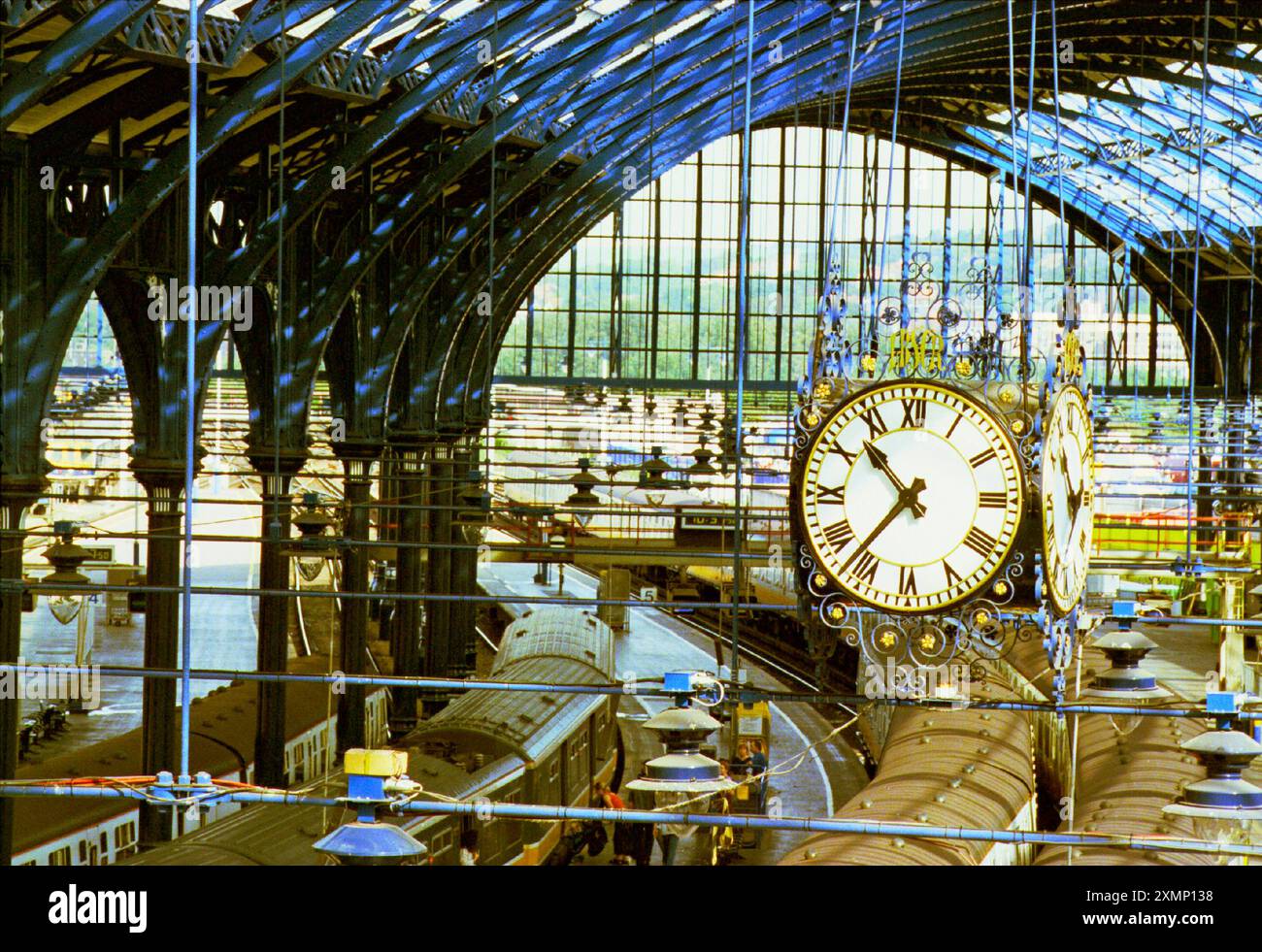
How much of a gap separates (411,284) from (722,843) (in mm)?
8513

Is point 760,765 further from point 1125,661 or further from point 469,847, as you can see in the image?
point 1125,661

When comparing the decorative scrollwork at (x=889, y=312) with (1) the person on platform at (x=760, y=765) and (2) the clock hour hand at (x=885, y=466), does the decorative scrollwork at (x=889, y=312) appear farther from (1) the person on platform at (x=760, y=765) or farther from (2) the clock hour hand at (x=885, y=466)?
(1) the person on platform at (x=760, y=765)

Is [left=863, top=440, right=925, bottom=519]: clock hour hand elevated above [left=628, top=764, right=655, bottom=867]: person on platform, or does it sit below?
above

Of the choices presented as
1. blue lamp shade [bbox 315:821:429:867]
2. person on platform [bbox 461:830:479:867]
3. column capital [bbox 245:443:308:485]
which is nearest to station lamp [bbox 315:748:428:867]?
blue lamp shade [bbox 315:821:429:867]

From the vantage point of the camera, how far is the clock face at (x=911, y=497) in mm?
5609

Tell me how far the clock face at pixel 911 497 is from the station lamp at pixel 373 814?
1.51m

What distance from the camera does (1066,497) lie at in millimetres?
5855

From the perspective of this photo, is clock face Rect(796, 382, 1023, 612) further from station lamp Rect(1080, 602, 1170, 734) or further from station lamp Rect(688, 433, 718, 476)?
station lamp Rect(688, 433, 718, 476)

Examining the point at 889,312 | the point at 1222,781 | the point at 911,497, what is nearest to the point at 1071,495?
the point at 911,497

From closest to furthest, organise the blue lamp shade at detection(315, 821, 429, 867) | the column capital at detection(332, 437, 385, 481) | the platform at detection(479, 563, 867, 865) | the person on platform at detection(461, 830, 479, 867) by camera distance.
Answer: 1. the blue lamp shade at detection(315, 821, 429, 867)
2. the person on platform at detection(461, 830, 479, 867)
3. the platform at detection(479, 563, 867, 865)
4. the column capital at detection(332, 437, 385, 481)

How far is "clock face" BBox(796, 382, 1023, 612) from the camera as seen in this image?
5.61 m

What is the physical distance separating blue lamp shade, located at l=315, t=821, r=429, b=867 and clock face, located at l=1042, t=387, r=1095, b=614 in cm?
213

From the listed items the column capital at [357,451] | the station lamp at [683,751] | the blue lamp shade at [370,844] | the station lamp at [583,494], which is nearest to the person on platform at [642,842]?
the station lamp at [583,494]
